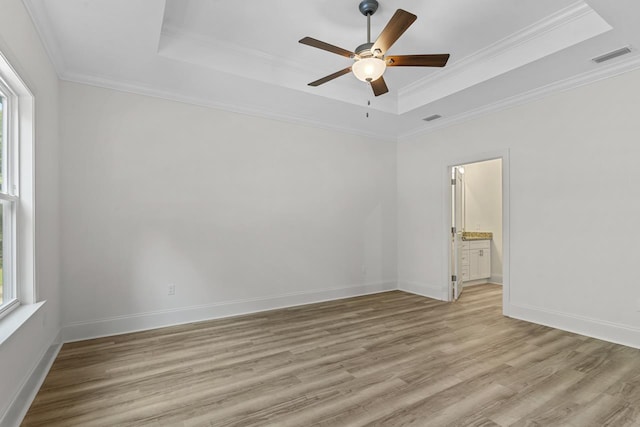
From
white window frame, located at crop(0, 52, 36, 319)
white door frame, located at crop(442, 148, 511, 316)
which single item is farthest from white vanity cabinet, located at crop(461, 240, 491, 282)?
white window frame, located at crop(0, 52, 36, 319)

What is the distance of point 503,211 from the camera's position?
168 inches

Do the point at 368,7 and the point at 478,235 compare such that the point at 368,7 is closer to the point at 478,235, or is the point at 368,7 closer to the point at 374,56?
the point at 374,56

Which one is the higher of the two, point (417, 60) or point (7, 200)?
point (417, 60)

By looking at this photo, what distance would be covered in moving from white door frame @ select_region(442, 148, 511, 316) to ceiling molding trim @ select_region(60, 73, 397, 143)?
1.36 meters

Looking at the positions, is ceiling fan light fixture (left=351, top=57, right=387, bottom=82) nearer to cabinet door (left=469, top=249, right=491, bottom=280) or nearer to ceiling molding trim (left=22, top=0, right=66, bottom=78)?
ceiling molding trim (left=22, top=0, right=66, bottom=78)

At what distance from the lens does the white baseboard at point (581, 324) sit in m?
3.19

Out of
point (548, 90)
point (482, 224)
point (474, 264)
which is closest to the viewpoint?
point (548, 90)

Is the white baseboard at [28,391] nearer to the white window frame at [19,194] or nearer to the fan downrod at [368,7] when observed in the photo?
the white window frame at [19,194]

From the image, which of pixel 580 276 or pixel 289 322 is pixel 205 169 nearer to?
pixel 289 322

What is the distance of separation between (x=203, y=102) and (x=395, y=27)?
2.60 m

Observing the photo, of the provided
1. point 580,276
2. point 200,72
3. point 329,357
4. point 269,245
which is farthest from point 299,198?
point 580,276

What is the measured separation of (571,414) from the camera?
211 cm

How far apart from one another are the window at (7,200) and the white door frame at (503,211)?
4.78 m

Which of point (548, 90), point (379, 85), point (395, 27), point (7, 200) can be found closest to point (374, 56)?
point (395, 27)
